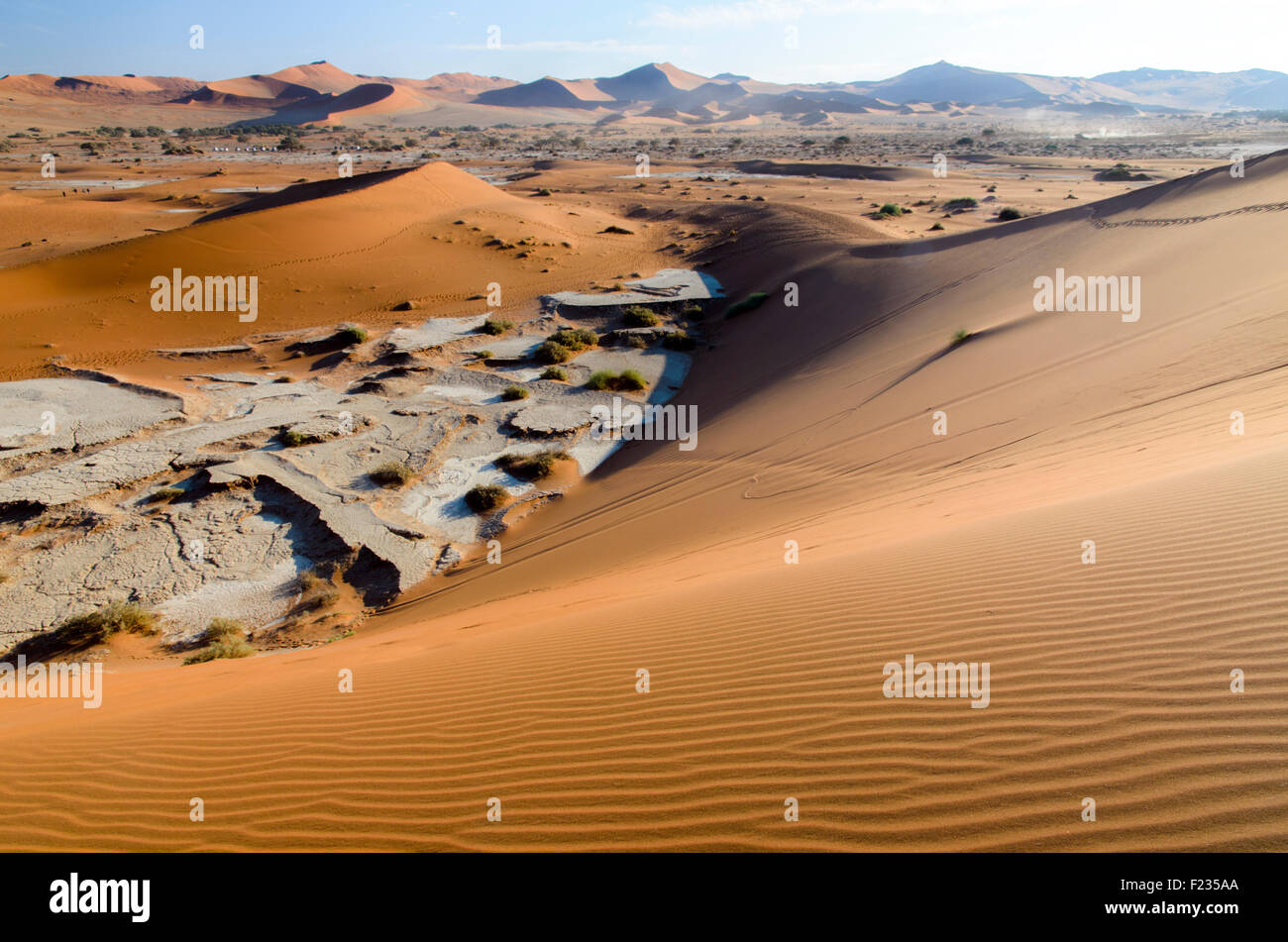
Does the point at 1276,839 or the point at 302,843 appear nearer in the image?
the point at 1276,839

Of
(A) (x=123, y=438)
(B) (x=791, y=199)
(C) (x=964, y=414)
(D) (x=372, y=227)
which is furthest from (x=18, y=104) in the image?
(C) (x=964, y=414)

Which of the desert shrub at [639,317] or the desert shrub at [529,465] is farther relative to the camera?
the desert shrub at [639,317]

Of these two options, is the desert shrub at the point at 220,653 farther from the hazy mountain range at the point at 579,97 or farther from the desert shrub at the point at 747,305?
the hazy mountain range at the point at 579,97

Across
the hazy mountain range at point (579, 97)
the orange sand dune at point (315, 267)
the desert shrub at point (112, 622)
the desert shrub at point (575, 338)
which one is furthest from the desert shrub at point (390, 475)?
the hazy mountain range at point (579, 97)

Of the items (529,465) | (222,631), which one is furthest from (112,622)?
(529,465)

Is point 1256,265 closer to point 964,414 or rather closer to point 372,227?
point 964,414

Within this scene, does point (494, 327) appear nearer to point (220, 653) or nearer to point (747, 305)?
point (747, 305)
